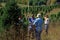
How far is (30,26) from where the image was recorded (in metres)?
10.4

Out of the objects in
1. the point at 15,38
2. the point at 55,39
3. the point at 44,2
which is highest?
the point at 15,38

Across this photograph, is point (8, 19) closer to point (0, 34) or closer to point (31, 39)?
point (0, 34)

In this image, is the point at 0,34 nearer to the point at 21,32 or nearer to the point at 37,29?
the point at 21,32

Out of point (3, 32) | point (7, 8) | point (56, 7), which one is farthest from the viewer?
point (56, 7)

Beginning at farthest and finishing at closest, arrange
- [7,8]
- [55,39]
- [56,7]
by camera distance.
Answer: [56,7] < [55,39] < [7,8]

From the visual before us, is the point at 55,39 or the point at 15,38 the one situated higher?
the point at 15,38

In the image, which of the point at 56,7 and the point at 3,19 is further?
the point at 56,7

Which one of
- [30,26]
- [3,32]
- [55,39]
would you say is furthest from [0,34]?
[55,39]

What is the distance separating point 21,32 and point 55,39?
2653mm

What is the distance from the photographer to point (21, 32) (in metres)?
9.07

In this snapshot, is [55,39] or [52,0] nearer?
[55,39]

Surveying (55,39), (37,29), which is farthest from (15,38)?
(55,39)

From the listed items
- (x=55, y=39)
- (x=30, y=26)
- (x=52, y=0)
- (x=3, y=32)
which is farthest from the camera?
(x=52, y=0)

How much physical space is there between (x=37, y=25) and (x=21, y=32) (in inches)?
24.8
